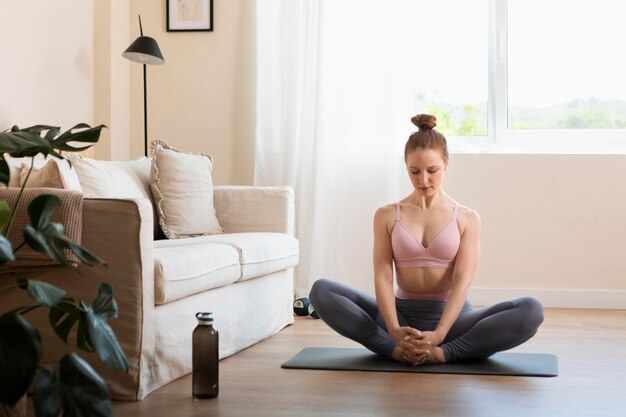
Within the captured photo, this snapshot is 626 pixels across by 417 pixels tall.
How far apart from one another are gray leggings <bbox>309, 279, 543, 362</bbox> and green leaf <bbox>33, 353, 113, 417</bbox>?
1757 millimetres

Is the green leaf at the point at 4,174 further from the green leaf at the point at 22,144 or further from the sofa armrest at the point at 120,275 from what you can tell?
the sofa armrest at the point at 120,275

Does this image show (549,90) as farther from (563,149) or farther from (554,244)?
(554,244)

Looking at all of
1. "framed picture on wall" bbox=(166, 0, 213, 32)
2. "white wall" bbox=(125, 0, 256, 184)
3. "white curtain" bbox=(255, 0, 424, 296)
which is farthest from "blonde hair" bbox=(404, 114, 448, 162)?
"framed picture on wall" bbox=(166, 0, 213, 32)

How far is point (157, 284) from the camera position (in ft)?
9.35

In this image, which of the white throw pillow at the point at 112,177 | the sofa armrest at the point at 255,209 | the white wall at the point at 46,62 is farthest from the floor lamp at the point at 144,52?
the sofa armrest at the point at 255,209

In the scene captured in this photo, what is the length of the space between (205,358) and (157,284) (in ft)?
0.99

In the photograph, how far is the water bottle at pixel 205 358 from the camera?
2.70m

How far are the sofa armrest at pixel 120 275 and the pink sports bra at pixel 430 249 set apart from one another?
40.4 inches

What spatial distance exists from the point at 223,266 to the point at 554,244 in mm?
2543

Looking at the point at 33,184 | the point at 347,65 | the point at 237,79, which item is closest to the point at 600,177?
the point at 347,65

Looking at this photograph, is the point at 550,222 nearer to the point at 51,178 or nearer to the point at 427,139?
the point at 427,139

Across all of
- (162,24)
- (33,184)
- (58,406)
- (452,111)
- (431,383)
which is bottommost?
(431,383)

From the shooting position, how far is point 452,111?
5.53m

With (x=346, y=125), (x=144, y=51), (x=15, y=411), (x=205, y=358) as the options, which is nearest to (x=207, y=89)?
(x=144, y=51)
